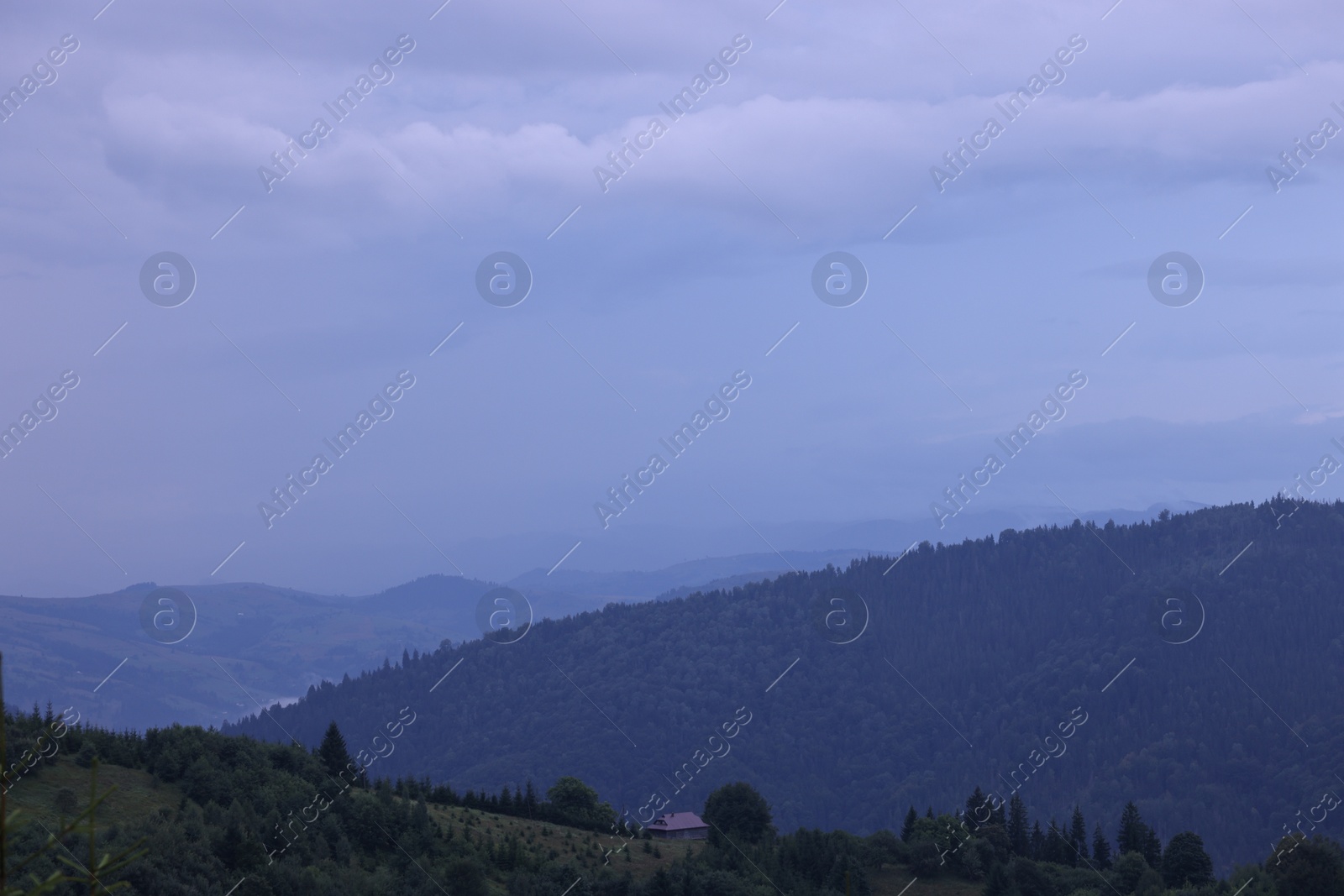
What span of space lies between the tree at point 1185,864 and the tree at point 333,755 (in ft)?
185

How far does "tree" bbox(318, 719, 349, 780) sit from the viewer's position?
228 ft

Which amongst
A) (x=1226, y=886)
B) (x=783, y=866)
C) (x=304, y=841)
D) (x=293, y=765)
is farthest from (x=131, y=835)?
(x=1226, y=886)

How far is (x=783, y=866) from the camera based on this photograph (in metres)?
72.6

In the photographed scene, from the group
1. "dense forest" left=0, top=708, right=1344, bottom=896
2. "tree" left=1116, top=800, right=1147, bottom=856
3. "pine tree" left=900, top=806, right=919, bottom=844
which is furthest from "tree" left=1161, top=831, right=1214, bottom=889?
"pine tree" left=900, top=806, right=919, bottom=844

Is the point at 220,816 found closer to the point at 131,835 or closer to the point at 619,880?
the point at 131,835

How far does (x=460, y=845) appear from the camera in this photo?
6303 cm

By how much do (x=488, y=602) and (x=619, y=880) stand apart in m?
17.2

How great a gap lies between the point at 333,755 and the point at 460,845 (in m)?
12.8

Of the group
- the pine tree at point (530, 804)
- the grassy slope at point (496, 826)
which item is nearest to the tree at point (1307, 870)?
the grassy slope at point (496, 826)

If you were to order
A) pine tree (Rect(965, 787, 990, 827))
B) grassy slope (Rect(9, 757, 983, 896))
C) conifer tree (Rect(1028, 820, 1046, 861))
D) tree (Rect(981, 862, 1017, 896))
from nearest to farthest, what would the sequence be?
1. grassy slope (Rect(9, 757, 983, 896))
2. tree (Rect(981, 862, 1017, 896))
3. conifer tree (Rect(1028, 820, 1046, 861))
4. pine tree (Rect(965, 787, 990, 827))

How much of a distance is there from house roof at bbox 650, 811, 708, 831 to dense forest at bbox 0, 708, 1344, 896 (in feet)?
17.0

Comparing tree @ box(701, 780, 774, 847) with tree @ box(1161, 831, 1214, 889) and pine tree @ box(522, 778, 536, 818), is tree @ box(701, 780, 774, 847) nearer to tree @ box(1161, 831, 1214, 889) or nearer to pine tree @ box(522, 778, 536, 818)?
pine tree @ box(522, 778, 536, 818)

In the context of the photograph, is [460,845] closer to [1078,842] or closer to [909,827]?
[909,827]

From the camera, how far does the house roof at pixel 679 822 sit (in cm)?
10075
